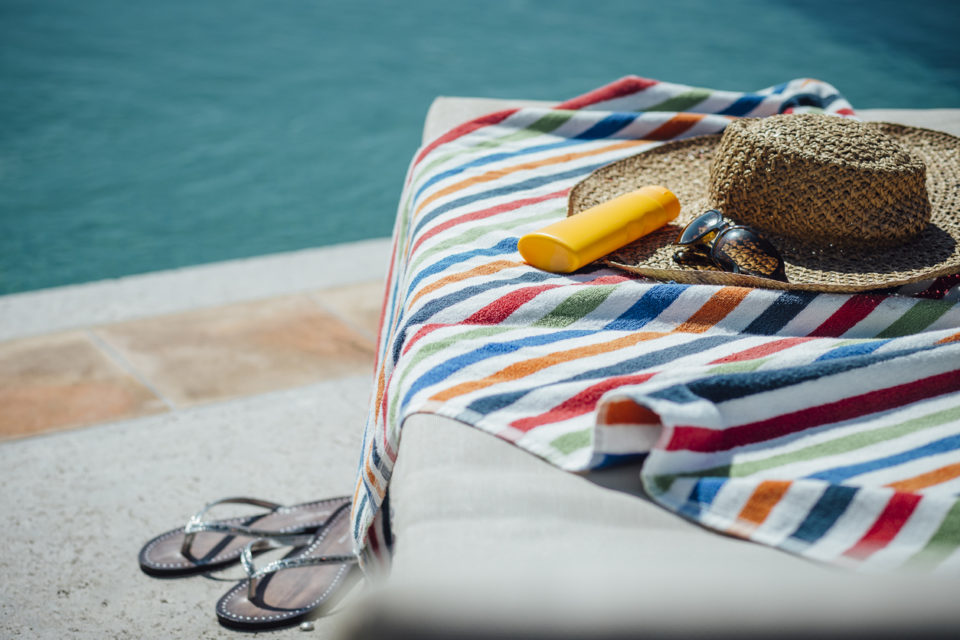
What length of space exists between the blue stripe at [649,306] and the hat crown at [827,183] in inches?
8.6

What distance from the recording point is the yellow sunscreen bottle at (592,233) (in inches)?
34.9

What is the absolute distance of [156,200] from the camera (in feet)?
12.1

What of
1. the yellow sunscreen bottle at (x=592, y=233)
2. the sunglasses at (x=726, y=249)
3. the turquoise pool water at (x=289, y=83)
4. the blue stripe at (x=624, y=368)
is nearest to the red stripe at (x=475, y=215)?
the yellow sunscreen bottle at (x=592, y=233)

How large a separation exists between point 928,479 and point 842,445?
6 cm

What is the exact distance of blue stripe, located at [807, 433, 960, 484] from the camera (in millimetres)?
611

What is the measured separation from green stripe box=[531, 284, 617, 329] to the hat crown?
261 millimetres

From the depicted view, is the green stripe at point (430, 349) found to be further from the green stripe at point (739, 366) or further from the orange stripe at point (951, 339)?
the orange stripe at point (951, 339)

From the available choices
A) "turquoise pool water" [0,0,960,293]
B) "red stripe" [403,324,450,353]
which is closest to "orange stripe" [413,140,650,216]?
"red stripe" [403,324,450,353]

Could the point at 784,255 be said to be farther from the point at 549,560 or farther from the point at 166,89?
the point at 166,89

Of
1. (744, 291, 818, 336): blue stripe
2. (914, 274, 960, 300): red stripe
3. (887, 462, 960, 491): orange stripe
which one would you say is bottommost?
(887, 462, 960, 491): orange stripe

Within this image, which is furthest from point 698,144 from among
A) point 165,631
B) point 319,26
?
point 319,26

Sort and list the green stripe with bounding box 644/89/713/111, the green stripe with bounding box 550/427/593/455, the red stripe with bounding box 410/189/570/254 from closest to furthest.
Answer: the green stripe with bounding box 550/427/593/455, the red stripe with bounding box 410/189/570/254, the green stripe with bounding box 644/89/713/111

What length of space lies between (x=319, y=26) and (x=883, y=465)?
5943mm

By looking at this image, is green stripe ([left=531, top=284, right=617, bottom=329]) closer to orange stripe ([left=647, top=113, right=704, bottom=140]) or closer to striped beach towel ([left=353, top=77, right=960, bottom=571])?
striped beach towel ([left=353, top=77, right=960, bottom=571])
